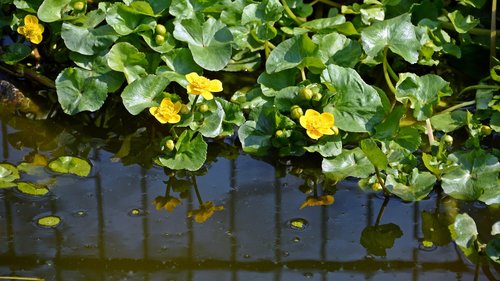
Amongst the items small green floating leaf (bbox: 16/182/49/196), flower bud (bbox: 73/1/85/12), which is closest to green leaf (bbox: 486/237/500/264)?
small green floating leaf (bbox: 16/182/49/196)

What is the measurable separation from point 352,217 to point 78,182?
0.87 metres

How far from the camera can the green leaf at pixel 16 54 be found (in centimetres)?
322

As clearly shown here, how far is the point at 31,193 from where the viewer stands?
2611 mm

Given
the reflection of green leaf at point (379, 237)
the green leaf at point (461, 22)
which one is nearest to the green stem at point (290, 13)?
the green leaf at point (461, 22)

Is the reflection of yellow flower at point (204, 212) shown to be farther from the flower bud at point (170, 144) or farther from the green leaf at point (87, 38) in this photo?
the green leaf at point (87, 38)

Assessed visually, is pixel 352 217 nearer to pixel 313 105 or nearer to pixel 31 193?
pixel 313 105

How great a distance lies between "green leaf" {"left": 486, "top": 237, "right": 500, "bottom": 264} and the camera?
2.29 meters

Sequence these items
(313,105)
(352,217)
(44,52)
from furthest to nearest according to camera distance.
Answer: (44,52) → (313,105) → (352,217)

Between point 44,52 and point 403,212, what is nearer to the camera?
point 403,212

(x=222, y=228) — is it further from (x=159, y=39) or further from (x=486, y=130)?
(x=486, y=130)

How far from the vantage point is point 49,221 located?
2488 mm

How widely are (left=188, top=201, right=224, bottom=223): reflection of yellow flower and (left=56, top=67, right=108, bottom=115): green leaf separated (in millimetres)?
588

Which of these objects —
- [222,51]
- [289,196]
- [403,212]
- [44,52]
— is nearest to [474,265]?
[403,212]

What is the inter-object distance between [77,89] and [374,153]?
3.59ft
